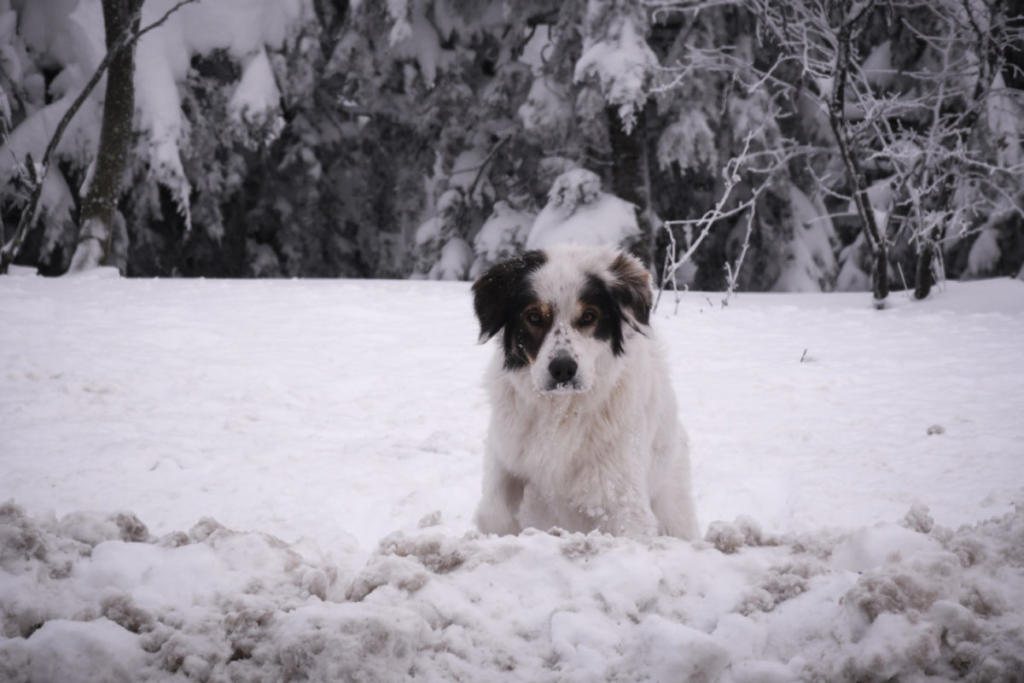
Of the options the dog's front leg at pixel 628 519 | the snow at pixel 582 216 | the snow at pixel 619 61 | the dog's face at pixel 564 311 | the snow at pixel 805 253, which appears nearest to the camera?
the dog's front leg at pixel 628 519

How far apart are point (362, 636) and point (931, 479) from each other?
3401 millimetres

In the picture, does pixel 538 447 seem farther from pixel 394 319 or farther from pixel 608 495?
pixel 394 319

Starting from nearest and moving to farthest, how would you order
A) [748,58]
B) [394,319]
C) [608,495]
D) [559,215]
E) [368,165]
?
[608,495], [394,319], [559,215], [748,58], [368,165]

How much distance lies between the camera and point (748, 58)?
36.7ft

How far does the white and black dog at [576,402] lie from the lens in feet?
9.20

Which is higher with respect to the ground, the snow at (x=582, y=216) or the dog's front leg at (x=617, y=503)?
the snow at (x=582, y=216)

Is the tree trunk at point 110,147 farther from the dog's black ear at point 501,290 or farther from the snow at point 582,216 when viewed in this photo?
the dog's black ear at point 501,290

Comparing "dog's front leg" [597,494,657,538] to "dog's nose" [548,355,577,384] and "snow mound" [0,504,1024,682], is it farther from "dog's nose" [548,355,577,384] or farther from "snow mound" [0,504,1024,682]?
"dog's nose" [548,355,577,384]

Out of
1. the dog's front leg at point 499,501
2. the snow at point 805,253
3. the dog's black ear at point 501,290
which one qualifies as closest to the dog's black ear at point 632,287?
the dog's black ear at point 501,290

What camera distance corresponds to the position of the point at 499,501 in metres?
2.95

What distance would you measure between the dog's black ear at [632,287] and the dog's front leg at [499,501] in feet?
2.87

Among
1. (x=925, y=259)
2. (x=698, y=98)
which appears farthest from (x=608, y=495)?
(x=698, y=98)

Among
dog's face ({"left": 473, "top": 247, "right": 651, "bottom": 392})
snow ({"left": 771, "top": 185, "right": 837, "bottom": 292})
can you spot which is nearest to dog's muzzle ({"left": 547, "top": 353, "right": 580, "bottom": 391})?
dog's face ({"left": 473, "top": 247, "right": 651, "bottom": 392})

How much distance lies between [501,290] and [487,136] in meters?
11.2
